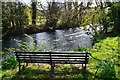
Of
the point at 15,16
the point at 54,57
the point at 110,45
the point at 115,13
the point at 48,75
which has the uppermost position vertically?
the point at 15,16

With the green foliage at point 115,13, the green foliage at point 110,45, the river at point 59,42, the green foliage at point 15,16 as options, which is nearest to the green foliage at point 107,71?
the green foliage at point 110,45

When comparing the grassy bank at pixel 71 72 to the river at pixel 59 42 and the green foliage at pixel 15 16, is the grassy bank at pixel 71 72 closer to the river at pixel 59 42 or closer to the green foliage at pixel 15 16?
the river at pixel 59 42

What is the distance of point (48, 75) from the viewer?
4852 mm

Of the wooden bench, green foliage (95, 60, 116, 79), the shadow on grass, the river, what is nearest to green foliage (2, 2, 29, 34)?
the river

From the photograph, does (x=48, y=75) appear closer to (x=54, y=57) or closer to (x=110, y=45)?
(x=54, y=57)

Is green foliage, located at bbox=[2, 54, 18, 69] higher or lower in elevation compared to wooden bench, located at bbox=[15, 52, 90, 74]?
lower

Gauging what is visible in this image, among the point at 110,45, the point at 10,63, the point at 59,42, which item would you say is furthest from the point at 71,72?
the point at 59,42

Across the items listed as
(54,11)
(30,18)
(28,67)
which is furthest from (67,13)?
(28,67)

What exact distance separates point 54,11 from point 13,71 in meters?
14.4

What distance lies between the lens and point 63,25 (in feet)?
83.3

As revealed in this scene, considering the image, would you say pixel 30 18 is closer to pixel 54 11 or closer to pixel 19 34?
pixel 19 34

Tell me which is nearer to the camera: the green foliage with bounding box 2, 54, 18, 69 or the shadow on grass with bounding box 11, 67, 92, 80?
the shadow on grass with bounding box 11, 67, 92, 80

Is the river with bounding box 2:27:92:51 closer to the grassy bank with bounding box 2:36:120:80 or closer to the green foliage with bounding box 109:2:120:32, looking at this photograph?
the green foliage with bounding box 109:2:120:32

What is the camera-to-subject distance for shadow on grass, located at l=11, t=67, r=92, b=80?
183 inches
